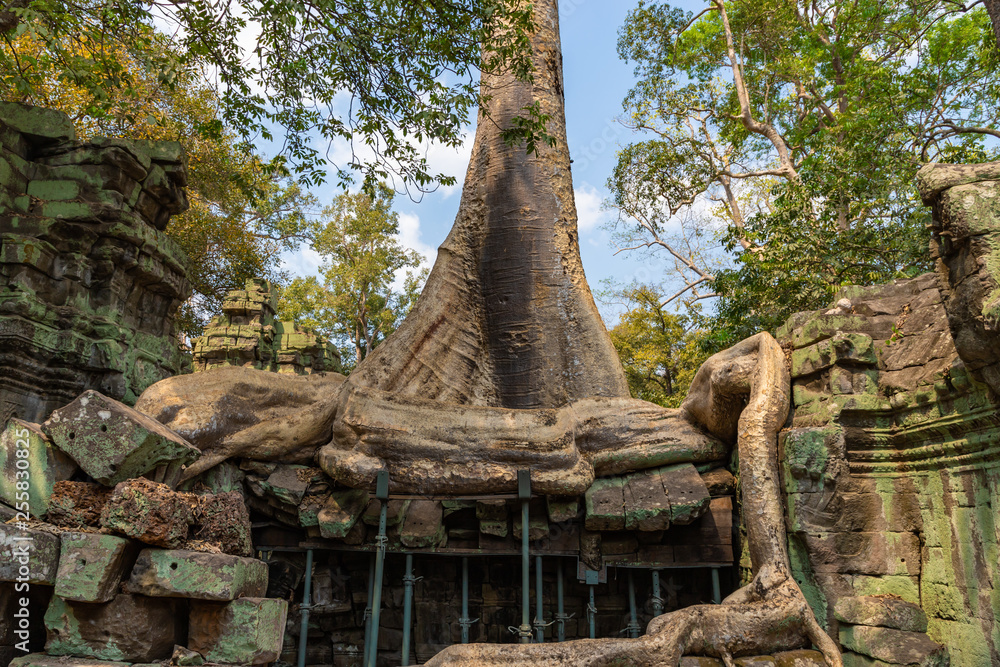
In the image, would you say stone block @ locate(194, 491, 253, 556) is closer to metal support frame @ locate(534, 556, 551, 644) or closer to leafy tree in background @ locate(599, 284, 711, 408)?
metal support frame @ locate(534, 556, 551, 644)

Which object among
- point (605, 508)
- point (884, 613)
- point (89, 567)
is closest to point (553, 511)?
point (605, 508)

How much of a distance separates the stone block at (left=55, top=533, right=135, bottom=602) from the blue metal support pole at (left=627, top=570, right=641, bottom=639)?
2.84 meters

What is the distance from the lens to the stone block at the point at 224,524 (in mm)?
2834

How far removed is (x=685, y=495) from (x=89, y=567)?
10.6 ft

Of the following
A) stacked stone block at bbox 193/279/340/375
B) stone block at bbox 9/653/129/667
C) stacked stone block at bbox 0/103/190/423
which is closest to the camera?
stone block at bbox 9/653/129/667

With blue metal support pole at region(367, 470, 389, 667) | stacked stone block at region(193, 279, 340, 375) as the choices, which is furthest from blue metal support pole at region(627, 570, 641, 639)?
stacked stone block at region(193, 279, 340, 375)

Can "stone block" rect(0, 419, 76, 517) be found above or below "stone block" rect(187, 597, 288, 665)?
above

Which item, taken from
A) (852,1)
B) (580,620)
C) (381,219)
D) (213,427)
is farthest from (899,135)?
(381,219)

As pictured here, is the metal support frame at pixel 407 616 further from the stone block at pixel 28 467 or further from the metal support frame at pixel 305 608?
the stone block at pixel 28 467

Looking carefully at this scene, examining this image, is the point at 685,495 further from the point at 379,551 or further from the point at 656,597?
the point at 379,551

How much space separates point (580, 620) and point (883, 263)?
6.18m

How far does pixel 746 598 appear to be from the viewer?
3.48 m

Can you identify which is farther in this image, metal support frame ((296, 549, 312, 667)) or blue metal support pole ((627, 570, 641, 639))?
blue metal support pole ((627, 570, 641, 639))

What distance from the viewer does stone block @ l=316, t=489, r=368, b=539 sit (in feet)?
12.8
